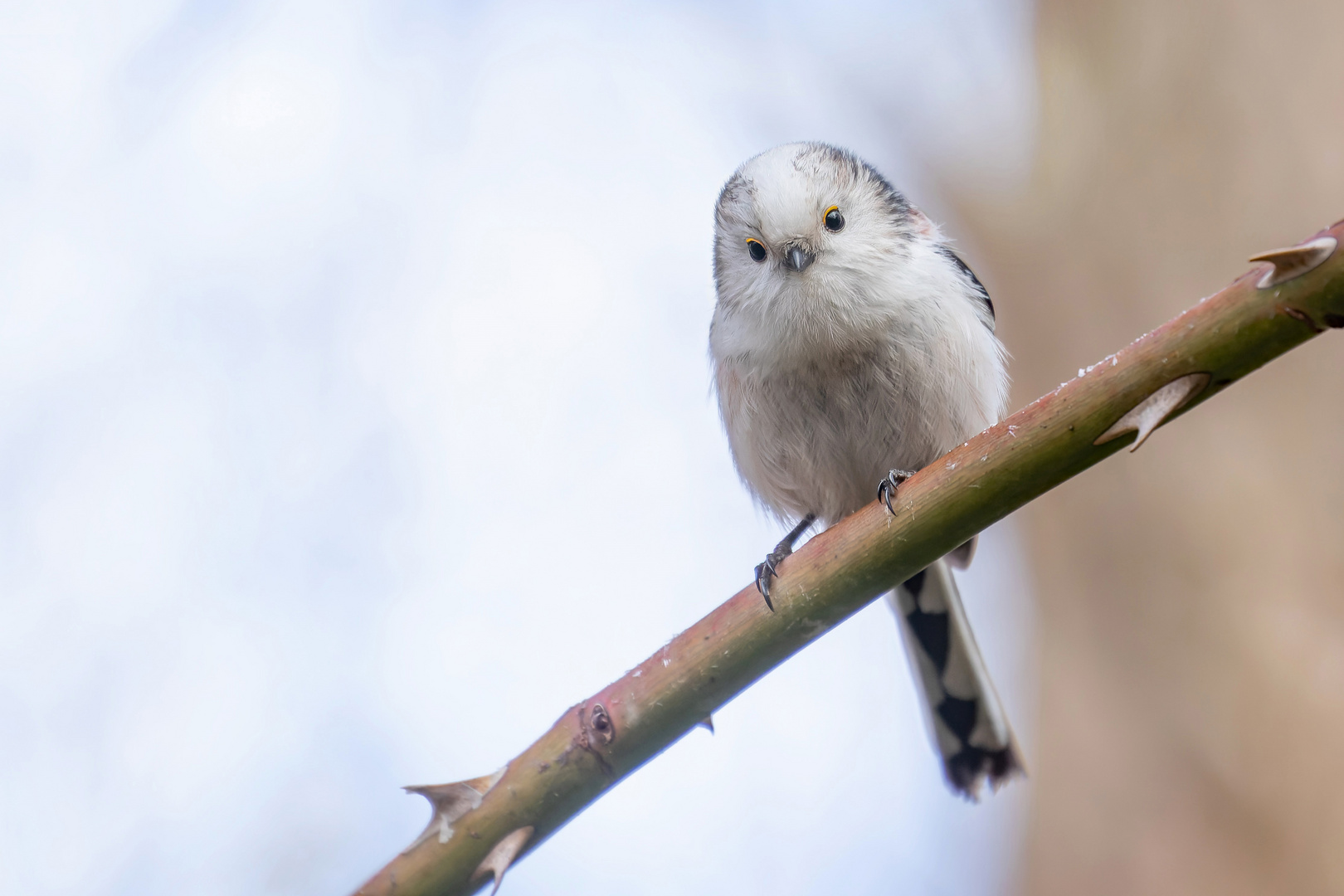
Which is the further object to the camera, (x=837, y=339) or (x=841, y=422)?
(x=841, y=422)

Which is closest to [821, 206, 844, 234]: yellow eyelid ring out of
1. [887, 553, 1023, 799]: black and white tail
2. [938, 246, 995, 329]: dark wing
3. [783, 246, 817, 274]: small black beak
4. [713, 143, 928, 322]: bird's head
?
[713, 143, 928, 322]: bird's head

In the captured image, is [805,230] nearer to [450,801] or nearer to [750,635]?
[750,635]

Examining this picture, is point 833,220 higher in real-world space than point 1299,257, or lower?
higher

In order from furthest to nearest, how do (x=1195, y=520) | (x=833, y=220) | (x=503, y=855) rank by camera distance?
(x=1195, y=520)
(x=833, y=220)
(x=503, y=855)

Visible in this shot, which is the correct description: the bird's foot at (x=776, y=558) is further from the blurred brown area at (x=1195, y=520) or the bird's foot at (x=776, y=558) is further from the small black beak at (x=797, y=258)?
the blurred brown area at (x=1195, y=520)

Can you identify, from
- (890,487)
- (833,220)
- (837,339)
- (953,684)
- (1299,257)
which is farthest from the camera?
(953,684)

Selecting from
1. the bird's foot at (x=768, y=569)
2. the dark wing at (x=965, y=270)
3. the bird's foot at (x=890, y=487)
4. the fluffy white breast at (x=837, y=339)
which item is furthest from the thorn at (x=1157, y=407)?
the dark wing at (x=965, y=270)

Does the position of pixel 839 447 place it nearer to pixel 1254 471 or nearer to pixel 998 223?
pixel 1254 471

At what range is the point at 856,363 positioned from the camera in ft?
8.17

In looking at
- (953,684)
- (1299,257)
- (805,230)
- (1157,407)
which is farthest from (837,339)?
(1299,257)

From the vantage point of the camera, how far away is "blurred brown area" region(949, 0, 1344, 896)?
2707 mm

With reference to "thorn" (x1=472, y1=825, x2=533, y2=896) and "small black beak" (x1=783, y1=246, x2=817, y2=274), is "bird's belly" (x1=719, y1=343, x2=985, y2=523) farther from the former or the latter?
"thorn" (x1=472, y1=825, x2=533, y2=896)

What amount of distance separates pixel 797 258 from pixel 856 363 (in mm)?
330

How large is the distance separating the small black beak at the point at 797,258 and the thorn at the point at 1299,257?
1.53 metres
